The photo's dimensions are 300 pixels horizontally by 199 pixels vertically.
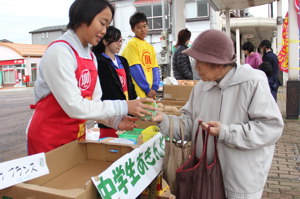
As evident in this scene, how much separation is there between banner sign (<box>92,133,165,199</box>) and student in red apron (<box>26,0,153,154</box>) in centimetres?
26

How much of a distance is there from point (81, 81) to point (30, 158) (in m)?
0.58

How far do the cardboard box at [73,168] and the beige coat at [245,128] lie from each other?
0.61 metres

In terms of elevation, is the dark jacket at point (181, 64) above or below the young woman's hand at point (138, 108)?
above

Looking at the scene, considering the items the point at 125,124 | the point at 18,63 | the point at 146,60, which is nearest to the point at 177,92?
the point at 146,60

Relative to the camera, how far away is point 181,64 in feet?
17.0

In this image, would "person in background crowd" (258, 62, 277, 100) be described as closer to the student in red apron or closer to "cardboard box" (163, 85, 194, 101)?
"cardboard box" (163, 85, 194, 101)

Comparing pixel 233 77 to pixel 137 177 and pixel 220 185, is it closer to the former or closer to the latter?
pixel 220 185

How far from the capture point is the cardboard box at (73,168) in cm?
135

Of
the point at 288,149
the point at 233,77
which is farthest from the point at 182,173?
the point at 288,149

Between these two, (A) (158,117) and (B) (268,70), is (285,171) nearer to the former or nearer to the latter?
(B) (268,70)

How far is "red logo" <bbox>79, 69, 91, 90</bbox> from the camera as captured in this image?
1.80 m

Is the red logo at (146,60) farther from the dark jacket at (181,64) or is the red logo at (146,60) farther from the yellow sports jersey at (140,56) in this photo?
the dark jacket at (181,64)

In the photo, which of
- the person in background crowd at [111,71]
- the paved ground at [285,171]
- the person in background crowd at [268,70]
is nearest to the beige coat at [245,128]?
the person in background crowd at [111,71]

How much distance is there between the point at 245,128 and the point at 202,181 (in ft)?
1.25
